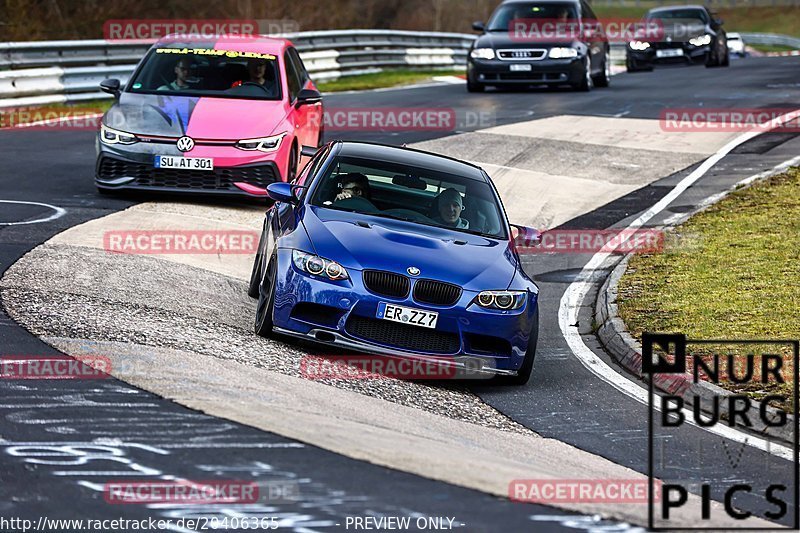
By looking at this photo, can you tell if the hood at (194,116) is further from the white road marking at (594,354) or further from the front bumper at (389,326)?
the front bumper at (389,326)

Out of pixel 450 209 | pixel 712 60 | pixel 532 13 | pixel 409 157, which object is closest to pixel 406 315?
pixel 450 209

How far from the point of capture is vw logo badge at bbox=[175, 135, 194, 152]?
47.8ft

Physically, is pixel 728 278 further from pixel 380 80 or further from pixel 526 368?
pixel 380 80

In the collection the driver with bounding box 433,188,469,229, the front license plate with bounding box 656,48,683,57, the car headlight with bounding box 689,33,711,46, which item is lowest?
the driver with bounding box 433,188,469,229

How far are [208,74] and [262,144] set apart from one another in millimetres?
1393

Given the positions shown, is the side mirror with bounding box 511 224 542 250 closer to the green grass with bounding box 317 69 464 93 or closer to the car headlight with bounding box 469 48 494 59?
the car headlight with bounding box 469 48 494 59

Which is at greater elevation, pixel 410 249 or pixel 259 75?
pixel 259 75

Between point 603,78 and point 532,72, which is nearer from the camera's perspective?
point 532,72

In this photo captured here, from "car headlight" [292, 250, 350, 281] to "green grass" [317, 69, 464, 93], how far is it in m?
21.3

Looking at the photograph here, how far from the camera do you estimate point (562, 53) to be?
92.9 ft

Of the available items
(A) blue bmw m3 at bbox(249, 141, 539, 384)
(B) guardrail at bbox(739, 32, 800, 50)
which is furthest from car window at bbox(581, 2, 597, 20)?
(B) guardrail at bbox(739, 32, 800, 50)

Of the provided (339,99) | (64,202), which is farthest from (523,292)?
(339,99)

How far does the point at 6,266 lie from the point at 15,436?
465cm

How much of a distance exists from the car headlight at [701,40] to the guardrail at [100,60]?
7.52 m
